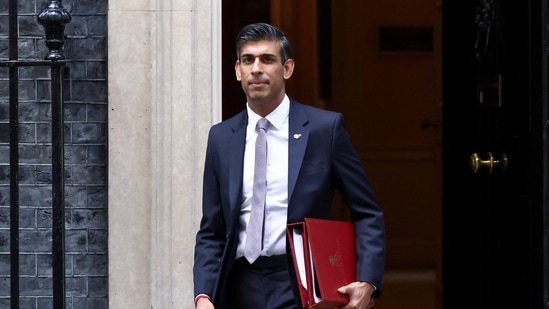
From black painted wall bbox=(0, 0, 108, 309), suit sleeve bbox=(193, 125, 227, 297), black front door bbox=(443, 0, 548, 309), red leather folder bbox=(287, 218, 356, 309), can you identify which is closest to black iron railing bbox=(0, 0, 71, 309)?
black painted wall bbox=(0, 0, 108, 309)

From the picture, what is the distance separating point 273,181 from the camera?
459 centimetres

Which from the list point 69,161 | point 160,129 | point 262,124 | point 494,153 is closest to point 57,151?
point 69,161

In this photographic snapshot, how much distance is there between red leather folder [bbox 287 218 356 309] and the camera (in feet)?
14.4

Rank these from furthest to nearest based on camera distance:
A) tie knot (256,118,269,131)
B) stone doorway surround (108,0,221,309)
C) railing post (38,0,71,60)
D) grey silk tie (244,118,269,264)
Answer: stone doorway surround (108,0,221,309)
railing post (38,0,71,60)
tie knot (256,118,269,131)
grey silk tie (244,118,269,264)

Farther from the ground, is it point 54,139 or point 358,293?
point 54,139

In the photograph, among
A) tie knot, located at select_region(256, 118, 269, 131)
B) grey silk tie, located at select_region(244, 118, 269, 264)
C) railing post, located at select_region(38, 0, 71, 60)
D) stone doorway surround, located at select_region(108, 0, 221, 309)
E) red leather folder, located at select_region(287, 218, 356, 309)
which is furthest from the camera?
stone doorway surround, located at select_region(108, 0, 221, 309)

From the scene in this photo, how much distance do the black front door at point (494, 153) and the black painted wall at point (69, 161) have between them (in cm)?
185

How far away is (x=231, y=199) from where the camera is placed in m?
4.59

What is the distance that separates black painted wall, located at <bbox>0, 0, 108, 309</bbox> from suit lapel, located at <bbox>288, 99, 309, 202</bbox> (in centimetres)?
180

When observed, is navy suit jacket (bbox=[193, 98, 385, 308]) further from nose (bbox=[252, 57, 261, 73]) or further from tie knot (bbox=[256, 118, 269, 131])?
nose (bbox=[252, 57, 261, 73])

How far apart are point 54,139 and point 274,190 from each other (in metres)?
1.62

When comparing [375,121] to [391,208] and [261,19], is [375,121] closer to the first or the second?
[391,208]

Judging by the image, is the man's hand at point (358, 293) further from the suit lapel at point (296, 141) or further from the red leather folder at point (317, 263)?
the suit lapel at point (296, 141)

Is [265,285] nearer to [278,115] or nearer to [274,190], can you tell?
[274,190]
